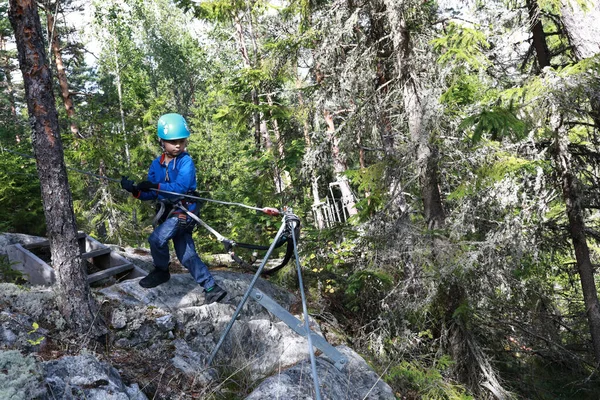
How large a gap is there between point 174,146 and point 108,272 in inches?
77.6

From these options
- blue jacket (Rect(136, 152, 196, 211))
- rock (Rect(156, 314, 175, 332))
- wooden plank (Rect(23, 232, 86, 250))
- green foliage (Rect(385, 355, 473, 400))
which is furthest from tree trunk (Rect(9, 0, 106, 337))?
green foliage (Rect(385, 355, 473, 400))

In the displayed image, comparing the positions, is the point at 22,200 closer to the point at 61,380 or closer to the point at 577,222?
the point at 61,380

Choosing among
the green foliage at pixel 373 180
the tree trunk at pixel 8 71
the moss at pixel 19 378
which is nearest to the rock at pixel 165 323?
the moss at pixel 19 378

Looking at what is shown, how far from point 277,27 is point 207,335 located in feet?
34.4

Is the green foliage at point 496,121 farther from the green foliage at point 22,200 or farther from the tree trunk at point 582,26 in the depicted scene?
the green foliage at point 22,200

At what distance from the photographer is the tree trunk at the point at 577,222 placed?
7.87 m

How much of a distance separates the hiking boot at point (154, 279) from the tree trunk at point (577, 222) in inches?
254

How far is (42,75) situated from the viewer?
4.28 meters

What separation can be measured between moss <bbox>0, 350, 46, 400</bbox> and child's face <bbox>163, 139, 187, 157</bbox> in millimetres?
3011

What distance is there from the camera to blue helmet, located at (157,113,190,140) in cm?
542

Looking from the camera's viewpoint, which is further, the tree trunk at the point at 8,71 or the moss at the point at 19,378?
the tree trunk at the point at 8,71

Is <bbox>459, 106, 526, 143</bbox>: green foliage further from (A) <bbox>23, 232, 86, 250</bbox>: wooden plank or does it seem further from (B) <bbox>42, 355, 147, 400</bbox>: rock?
(A) <bbox>23, 232, 86, 250</bbox>: wooden plank

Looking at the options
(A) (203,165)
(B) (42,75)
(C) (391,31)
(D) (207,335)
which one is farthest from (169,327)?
(A) (203,165)

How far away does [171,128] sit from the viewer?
542 cm
